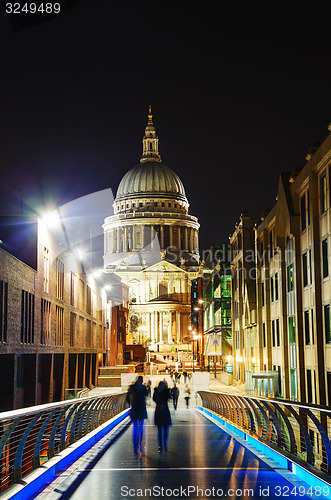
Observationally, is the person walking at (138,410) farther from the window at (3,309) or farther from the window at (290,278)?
the window at (290,278)

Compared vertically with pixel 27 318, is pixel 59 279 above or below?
above

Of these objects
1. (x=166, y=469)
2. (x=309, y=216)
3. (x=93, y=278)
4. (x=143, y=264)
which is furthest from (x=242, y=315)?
(x=143, y=264)

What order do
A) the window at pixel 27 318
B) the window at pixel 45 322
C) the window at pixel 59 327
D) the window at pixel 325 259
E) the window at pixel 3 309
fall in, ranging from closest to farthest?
1. the window at pixel 3 309
2. the window at pixel 325 259
3. the window at pixel 27 318
4. the window at pixel 45 322
5. the window at pixel 59 327

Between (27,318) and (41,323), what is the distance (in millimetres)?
3683

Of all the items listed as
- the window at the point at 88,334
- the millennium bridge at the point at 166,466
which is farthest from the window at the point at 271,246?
the millennium bridge at the point at 166,466

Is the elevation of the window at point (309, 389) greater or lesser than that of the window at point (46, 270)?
lesser

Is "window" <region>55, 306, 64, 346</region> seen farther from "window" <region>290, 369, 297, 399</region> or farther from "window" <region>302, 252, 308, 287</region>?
"window" <region>302, 252, 308, 287</region>

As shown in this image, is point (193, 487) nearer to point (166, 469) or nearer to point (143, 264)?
point (166, 469)

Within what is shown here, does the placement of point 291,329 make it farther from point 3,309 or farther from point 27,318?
point 3,309

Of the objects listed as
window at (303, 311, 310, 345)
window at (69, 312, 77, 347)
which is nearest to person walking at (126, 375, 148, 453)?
window at (303, 311, 310, 345)

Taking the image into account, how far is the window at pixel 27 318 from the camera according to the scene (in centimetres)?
3641

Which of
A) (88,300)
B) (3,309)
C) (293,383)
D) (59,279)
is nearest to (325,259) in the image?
(293,383)

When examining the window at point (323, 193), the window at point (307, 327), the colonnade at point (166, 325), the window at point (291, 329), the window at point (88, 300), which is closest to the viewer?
the window at point (323, 193)

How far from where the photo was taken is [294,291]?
40.6 m
